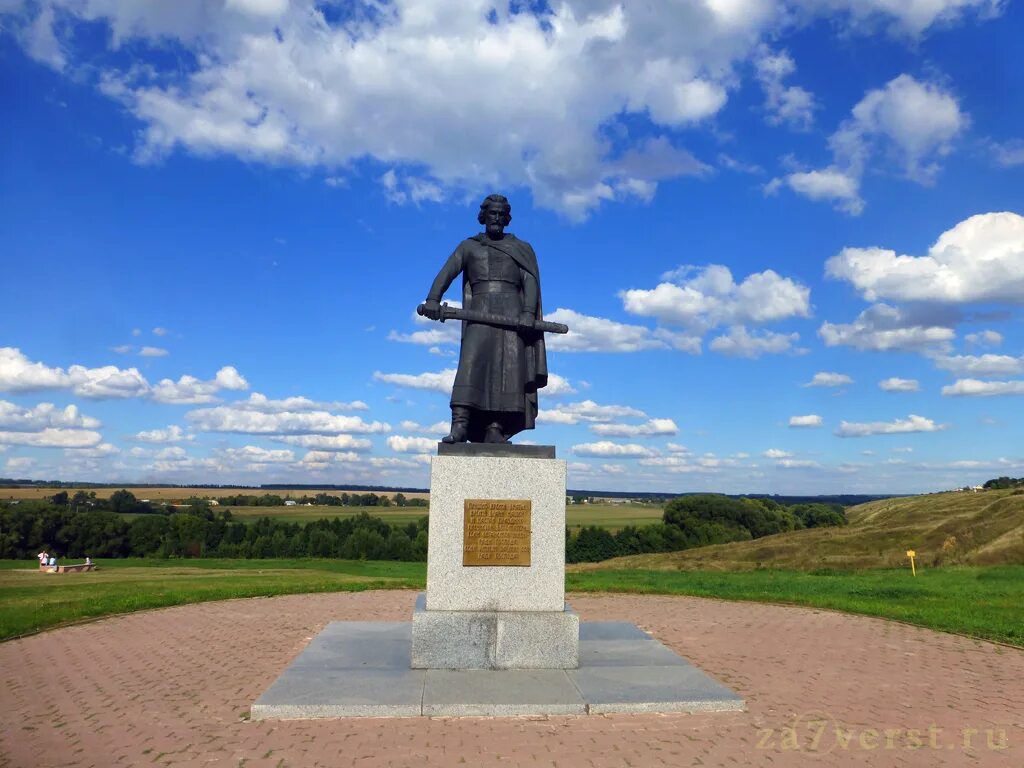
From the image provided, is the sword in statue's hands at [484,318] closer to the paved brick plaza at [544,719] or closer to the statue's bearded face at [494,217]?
the statue's bearded face at [494,217]

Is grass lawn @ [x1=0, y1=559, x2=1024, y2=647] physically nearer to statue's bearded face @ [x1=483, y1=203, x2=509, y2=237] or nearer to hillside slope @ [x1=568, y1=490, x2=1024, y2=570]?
hillside slope @ [x1=568, y1=490, x2=1024, y2=570]

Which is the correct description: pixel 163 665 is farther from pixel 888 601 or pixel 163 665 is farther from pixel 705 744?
pixel 888 601

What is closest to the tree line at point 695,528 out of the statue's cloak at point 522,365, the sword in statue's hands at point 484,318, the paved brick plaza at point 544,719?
the paved brick plaza at point 544,719

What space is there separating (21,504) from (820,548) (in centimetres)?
4169

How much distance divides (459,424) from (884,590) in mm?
11740

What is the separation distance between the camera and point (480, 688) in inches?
280

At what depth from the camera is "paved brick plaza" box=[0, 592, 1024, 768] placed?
5.68 meters

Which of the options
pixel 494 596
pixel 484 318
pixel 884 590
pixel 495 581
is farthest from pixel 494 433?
pixel 884 590

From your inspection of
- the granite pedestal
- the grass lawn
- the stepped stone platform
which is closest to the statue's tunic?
the granite pedestal

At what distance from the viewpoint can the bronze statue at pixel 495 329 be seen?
8.94 metres

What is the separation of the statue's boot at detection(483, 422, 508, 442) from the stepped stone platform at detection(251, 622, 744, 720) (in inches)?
105

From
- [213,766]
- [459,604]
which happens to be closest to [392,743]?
[213,766]

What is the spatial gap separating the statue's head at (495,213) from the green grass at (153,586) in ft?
29.3

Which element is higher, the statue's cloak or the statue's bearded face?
the statue's bearded face
